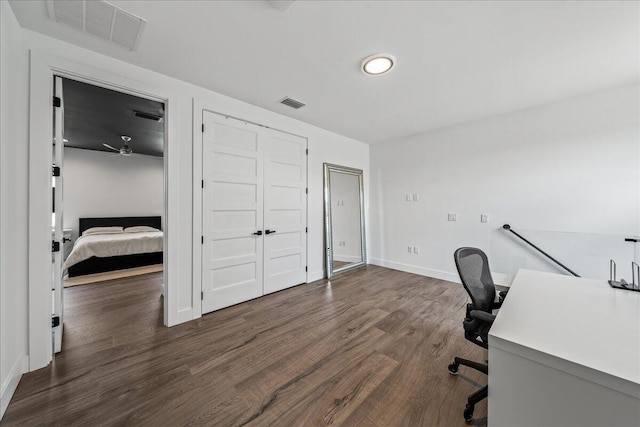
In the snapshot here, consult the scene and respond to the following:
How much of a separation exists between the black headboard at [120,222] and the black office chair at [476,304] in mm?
7049

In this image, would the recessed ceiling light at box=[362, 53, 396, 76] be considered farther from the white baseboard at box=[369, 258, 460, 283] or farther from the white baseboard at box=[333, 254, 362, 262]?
the white baseboard at box=[369, 258, 460, 283]

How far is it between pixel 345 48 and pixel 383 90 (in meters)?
0.89

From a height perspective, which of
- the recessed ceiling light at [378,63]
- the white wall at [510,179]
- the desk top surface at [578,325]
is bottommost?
the desk top surface at [578,325]

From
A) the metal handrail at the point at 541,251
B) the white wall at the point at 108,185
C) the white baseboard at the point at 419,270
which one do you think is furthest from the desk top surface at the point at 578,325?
the white wall at the point at 108,185

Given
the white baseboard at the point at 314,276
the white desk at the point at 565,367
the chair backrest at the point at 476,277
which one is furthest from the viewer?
the white baseboard at the point at 314,276

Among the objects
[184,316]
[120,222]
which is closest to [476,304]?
[184,316]

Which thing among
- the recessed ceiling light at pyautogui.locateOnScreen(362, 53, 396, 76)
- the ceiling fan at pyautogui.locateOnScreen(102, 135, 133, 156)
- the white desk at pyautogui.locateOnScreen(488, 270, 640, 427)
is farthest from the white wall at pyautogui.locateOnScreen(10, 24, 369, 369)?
the ceiling fan at pyautogui.locateOnScreen(102, 135, 133, 156)

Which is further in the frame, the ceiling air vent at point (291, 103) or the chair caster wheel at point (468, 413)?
the ceiling air vent at point (291, 103)

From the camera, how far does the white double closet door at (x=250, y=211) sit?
279cm

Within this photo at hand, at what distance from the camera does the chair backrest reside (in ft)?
5.31

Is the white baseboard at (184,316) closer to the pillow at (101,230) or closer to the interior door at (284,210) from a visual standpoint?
the interior door at (284,210)

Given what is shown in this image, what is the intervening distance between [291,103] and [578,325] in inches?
128

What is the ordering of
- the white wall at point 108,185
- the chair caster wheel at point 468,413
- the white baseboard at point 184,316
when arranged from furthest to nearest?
the white wall at point 108,185, the white baseboard at point 184,316, the chair caster wheel at point 468,413

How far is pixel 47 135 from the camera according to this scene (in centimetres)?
188
